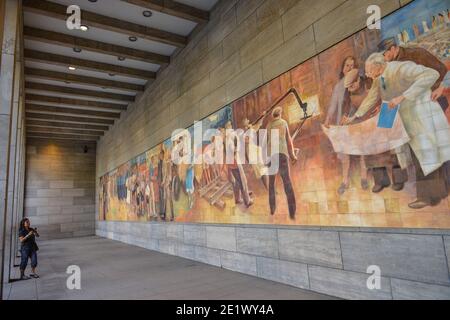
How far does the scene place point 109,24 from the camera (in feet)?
33.2

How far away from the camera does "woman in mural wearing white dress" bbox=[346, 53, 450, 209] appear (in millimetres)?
4145

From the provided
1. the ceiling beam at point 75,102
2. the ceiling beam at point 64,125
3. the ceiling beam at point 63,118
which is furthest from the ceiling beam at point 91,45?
the ceiling beam at point 64,125

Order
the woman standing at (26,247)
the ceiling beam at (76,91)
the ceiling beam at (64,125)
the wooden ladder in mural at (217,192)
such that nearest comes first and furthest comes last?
the woman standing at (26,247)
the wooden ladder in mural at (217,192)
the ceiling beam at (76,91)
the ceiling beam at (64,125)

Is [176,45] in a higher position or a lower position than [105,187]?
higher

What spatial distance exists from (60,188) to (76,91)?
11.4 metres

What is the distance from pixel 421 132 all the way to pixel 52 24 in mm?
11295

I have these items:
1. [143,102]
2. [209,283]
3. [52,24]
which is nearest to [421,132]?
[209,283]

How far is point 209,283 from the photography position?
6.80m

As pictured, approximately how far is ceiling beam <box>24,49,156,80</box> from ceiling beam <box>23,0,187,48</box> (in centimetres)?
331

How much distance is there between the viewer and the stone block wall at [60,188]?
23359 millimetres

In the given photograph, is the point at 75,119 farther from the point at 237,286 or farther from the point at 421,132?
the point at 421,132

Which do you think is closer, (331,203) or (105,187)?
(331,203)

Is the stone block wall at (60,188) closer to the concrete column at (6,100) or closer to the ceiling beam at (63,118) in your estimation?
the ceiling beam at (63,118)

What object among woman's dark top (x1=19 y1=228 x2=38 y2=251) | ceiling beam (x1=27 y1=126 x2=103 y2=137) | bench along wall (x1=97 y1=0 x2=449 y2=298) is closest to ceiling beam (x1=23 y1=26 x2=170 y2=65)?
bench along wall (x1=97 y1=0 x2=449 y2=298)
